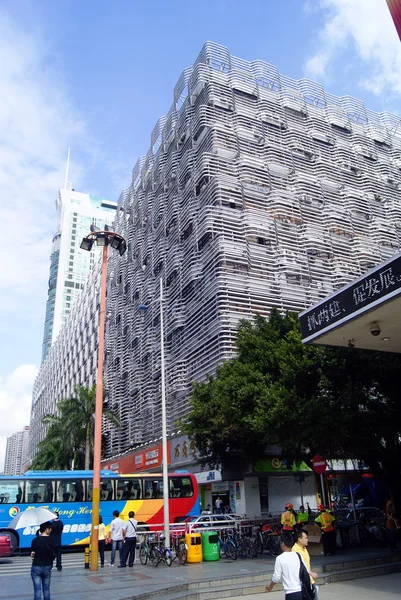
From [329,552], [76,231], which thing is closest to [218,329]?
[329,552]

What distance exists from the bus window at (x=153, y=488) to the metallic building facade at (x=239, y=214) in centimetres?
664

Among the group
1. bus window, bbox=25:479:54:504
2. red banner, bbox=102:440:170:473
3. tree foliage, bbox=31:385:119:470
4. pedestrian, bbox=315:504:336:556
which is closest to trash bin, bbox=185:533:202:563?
pedestrian, bbox=315:504:336:556

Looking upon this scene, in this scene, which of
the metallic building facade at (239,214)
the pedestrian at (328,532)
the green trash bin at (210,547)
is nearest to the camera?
the pedestrian at (328,532)

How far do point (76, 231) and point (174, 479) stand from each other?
135 m

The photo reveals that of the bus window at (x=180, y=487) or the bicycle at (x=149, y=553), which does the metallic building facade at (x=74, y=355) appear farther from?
the bicycle at (x=149, y=553)

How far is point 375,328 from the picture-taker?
1219 centimetres

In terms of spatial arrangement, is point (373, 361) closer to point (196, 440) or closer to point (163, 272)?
point (196, 440)

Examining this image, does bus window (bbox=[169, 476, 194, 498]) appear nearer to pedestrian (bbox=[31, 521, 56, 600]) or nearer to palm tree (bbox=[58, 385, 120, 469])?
pedestrian (bbox=[31, 521, 56, 600])

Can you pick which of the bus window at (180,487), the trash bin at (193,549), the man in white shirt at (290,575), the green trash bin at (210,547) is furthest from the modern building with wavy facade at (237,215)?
the man in white shirt at (290,575)

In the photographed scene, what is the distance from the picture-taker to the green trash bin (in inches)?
637

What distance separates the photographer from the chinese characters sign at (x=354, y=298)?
1047cm

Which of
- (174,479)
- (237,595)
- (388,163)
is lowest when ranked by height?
(237,595)

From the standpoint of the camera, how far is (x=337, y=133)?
40.5m

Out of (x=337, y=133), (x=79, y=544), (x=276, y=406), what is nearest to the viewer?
(x=276, y=406)
